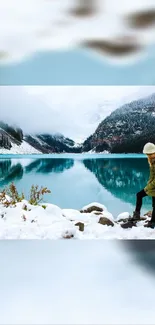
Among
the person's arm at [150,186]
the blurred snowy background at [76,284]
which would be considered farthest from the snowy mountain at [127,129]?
the blurred snowy background at [76,284]

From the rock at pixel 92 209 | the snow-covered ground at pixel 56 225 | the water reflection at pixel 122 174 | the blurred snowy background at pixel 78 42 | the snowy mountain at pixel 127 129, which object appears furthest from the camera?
the snowy mountain at pixel 127 129

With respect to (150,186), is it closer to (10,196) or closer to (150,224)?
(150,224)

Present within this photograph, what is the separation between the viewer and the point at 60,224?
20.5ft

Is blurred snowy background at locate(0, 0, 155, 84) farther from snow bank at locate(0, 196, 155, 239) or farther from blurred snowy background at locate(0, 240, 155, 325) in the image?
blurred snowy background at locate(0, 240, 155, 325)

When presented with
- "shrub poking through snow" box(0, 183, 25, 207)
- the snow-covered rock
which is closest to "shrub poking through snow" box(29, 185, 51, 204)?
"shrub poking through snow" box(0, 183, 25, 207)

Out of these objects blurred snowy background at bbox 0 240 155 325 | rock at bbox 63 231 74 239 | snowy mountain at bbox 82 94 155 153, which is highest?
snowy mountain at bbox 82 94 155 153

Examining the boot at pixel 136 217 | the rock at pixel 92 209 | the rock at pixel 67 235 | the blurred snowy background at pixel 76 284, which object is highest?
the rock at pixel 92 209

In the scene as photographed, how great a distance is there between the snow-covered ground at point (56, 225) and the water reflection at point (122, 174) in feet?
1.01

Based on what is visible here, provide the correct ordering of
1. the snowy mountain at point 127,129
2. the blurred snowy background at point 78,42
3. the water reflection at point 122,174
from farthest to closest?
the snowy mountain at point 127,129, the water reflection at point 122,174, the blurred snowy background at point 78,42

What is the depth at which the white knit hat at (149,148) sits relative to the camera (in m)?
6.38

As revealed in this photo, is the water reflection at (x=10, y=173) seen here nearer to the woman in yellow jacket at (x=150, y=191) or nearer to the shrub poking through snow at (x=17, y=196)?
the shrub poking through snow at (x=17, y=196)

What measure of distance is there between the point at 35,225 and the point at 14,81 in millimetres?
1781

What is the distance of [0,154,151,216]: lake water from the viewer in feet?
21.0

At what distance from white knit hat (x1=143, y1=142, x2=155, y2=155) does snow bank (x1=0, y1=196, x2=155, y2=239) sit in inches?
33.8
